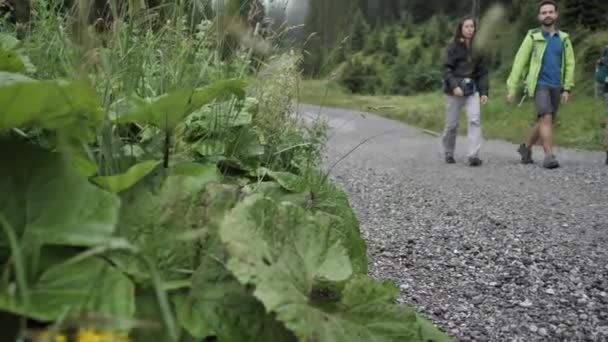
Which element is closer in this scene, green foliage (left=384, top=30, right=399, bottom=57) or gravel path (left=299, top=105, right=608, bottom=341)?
gravel path (left=299, top=105, right=608, bottom=341)

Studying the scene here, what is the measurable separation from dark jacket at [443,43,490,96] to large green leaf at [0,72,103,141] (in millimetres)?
7551

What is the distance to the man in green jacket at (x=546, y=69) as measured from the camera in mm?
7684

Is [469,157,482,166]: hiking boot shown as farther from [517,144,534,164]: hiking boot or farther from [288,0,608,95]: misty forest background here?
[288,0,608,95]: misty forest background

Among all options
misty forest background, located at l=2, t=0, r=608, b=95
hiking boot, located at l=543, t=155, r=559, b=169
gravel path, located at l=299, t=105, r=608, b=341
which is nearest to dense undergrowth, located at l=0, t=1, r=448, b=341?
misty forest background, located at l=2, t=0, r=608, b=95

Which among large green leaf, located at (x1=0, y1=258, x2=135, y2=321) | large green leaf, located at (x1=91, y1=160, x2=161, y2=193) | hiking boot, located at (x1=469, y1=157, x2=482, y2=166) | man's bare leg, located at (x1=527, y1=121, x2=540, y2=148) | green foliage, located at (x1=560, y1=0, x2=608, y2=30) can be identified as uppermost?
green foliage, located at (x1=560, y1=0, x2=608, y2=30)

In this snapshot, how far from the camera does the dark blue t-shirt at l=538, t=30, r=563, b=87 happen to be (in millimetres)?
7668

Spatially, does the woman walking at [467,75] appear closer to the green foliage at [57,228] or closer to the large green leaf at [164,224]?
the large green leaf at [164,224]

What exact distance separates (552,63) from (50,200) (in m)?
7.76

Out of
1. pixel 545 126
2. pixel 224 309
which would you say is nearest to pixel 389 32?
pixel 545 126

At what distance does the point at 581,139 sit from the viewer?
41.8 feet

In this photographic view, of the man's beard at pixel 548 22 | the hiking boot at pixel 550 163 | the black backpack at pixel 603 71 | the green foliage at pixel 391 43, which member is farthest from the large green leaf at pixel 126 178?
the green foliage at pixel 391 43

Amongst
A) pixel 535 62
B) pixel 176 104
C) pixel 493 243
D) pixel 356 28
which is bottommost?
pixel 493 243

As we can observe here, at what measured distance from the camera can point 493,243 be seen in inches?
166

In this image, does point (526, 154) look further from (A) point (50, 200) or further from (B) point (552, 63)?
(A) point (50, 200)
